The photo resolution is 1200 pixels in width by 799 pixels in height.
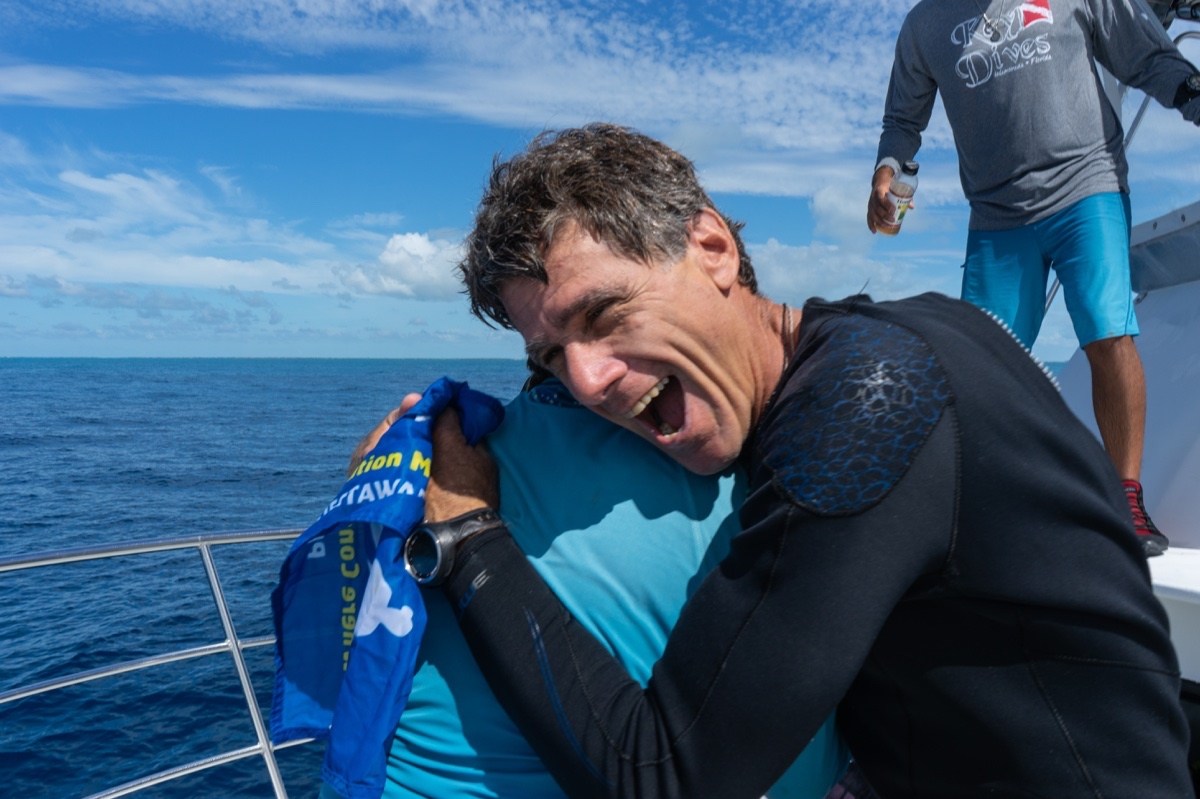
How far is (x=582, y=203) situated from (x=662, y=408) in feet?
1.15

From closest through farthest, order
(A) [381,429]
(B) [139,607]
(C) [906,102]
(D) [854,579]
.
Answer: (D) [854,579] → (A) [381,429] → (C) [906,102] → (B) [139,607]

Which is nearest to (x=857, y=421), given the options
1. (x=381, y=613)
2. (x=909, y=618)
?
→ (x=909, y=618)

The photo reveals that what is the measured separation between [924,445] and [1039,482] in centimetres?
16

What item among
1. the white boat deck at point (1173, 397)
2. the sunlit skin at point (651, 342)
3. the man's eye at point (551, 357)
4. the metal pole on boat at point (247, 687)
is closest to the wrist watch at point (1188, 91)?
the white boat deck at point (1173, 397)

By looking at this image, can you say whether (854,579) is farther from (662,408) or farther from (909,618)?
(662,408)

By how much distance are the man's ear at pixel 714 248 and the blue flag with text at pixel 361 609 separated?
45 centimetres

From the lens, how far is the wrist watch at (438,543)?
1.36 meters

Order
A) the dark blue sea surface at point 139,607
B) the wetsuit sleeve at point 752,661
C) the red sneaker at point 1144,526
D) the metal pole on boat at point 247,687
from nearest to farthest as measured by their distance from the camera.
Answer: the wetsuit sleeve at point 752,661
the metal pole on boat at point 247,687
the red sneaker at point 1144,526
the dark blue sea surface at point 139,607

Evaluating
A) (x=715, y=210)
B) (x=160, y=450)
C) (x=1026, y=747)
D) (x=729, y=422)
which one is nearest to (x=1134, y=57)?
(x=715, y=210)

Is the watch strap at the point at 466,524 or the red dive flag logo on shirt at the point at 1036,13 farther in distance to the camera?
the red dive flag logo on shirt at the point at 1036,13

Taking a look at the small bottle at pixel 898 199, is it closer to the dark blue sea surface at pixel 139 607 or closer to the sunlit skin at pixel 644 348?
the sunlit skin at pixel 644 348

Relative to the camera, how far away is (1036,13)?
2998 millimetres

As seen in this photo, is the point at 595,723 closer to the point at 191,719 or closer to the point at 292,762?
the point at 292,762

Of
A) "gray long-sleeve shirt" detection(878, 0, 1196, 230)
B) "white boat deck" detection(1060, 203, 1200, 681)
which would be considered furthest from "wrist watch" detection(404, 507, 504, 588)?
"gray long-sleeve shirt" detection(878, 0, 1196, 230)
